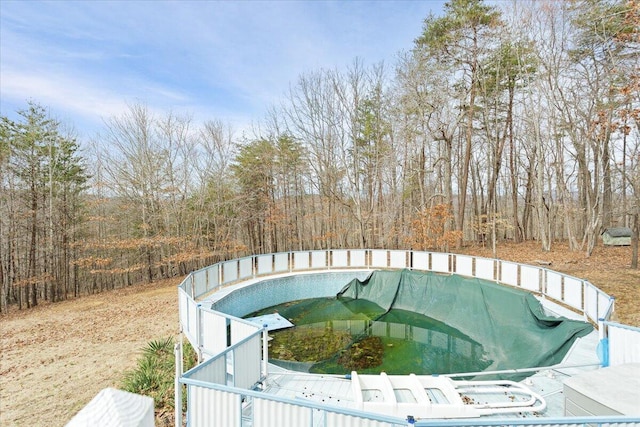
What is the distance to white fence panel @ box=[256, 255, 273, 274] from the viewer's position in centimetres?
1054

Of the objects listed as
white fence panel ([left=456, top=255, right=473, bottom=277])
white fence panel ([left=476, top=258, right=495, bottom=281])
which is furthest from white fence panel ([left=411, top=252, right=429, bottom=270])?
white fence panel ([left=476, top=258, right=495, bottom=281])

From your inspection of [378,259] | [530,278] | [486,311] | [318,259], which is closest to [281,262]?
[318,259]

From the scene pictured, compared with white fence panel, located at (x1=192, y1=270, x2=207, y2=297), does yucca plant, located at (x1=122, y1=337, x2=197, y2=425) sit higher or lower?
lower

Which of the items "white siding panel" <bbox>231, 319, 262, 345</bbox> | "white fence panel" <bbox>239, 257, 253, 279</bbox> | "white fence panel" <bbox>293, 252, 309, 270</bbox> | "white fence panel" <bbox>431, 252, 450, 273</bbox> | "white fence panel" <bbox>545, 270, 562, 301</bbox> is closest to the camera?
"white siding panel" <bbox>231, 319, 262, 345</bbox>

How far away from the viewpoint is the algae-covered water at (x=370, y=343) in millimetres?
6367

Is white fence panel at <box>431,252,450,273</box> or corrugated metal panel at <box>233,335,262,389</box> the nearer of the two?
corrugated metal panel at <box>233,335,262,389</box>

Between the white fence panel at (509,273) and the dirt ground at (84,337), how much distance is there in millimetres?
2107

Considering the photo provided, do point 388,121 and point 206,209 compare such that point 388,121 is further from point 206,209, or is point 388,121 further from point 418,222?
point 206,209

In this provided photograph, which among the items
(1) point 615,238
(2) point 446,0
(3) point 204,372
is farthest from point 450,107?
(3) point 204,372

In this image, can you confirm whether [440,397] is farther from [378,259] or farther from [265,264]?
[378,259]

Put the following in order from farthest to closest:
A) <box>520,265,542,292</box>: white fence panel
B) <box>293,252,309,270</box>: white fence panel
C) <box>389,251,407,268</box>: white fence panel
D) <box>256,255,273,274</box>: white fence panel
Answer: <box>293,252,309,270</box>: white fence panel
<box>389,251,407,268</box>: white fence panel
<box>256,255,273,274</box>: white fence panel
<box>520,265,542,292</box>: white fence panel

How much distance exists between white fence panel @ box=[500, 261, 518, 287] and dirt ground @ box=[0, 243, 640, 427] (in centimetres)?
211

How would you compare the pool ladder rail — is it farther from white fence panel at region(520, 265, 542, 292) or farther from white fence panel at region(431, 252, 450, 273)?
white fence panel at region(431, 252, 450, 273)

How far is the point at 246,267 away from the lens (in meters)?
10.2
